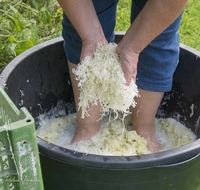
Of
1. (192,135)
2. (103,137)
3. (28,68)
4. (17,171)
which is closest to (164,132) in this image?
(192,135)

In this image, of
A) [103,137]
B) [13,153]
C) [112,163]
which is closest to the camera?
[13,153]

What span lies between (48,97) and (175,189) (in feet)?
2.54

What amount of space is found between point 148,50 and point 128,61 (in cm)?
22

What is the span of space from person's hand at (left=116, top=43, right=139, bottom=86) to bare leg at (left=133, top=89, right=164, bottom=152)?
0.29 meters

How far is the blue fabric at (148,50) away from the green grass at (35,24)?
23.8 inches

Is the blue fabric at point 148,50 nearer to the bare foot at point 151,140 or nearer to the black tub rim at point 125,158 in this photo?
the bare foot at point 151,140

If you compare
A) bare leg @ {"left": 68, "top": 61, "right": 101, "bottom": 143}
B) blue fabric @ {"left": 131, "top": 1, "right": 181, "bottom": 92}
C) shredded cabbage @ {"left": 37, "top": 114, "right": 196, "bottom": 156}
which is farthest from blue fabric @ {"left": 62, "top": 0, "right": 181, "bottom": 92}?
shredded cabbage @ {"left": 37, "top": 114, "right": 196, "bottom": 156}

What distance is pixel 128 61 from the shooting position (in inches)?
50.6

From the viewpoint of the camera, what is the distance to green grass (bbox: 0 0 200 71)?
2.09m

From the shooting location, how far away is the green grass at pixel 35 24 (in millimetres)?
2090

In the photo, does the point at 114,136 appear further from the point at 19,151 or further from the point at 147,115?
the point at 19,151

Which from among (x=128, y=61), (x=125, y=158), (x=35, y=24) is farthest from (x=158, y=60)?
(x=35, y=24)

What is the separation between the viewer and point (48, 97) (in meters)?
1.83

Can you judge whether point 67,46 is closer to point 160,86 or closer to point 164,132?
point 160,86
